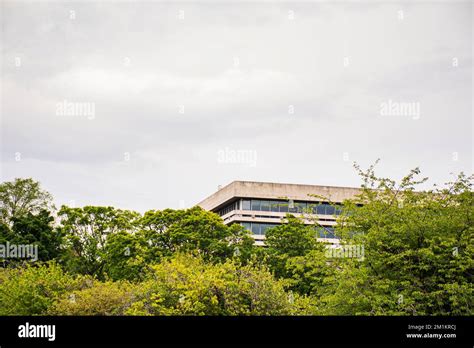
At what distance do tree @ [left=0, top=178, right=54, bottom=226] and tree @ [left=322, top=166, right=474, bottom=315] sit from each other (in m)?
33.7

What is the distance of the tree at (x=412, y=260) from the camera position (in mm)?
17812

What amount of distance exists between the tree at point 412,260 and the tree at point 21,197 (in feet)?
111

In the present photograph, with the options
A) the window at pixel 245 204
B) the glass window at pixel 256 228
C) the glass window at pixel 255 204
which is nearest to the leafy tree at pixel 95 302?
the glass window at pixel 256 228

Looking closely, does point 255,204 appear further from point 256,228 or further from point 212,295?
point 212,295

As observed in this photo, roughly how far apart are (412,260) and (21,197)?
3745 centimetres

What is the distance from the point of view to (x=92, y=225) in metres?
42.0

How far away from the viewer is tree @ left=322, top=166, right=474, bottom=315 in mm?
17812

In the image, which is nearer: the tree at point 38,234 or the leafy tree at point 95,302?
the leafy tree at point 95,302

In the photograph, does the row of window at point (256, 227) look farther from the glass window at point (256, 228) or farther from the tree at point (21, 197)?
the tree at point (21, 197)

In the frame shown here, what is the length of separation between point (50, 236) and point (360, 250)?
29.4 metres

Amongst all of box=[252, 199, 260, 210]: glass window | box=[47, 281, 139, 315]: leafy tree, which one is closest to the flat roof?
box=[252, 199, 260, 210]: glass window

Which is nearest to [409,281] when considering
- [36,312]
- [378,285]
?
[378,285]

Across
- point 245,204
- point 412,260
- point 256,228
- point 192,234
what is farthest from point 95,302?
point 245,204

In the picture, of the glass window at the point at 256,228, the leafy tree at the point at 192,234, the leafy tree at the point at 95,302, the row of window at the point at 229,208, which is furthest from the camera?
the row of window at the point at 229,208
